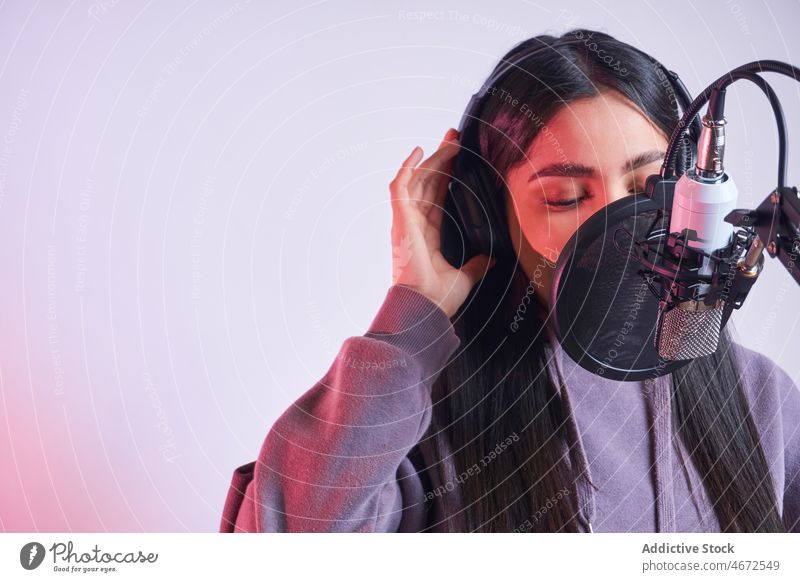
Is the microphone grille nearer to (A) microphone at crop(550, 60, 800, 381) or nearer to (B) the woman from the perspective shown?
(A) microphone at crop(550, 60, 800, 381)

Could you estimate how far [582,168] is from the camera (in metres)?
0.80

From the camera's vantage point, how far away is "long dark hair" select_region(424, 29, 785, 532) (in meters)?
0.90

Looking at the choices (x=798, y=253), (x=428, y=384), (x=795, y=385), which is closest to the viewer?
(x=798, y=253)

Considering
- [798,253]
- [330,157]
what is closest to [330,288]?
[330,157]

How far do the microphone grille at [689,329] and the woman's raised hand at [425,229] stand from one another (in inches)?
9.9

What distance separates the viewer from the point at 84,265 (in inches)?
35.9

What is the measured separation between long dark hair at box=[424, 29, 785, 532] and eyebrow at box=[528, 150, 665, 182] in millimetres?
114

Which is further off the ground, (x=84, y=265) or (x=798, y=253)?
(x=84, y=265)

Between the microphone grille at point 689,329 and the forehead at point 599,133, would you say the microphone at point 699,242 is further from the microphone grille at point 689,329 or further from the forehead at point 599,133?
the forehead at point 599,133

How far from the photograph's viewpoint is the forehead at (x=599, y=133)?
785 millimetres
